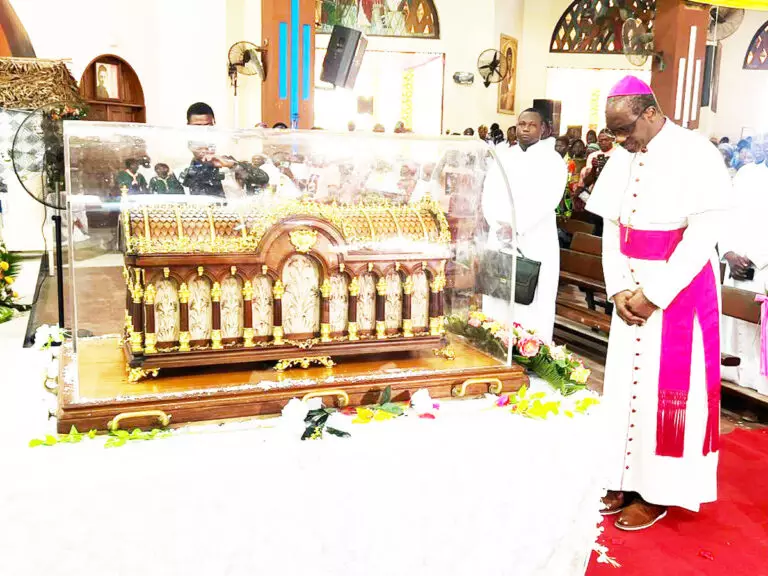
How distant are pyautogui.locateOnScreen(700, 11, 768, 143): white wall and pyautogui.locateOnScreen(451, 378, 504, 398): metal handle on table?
1450 centimetres

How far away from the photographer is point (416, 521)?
242 centimetres

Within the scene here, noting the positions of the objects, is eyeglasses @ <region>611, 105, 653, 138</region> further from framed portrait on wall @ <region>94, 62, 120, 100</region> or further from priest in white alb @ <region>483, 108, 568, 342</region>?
framed portrait on wall @ <region>94, 62, 120, 100</region>

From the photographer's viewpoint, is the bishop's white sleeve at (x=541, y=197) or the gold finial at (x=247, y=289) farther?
the bishop's white sleeve at (x=541, y=197)

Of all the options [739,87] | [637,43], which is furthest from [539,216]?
[739,87]

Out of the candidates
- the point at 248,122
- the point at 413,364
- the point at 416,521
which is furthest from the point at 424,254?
the point at 248,122

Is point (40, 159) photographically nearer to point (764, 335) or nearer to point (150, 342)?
point (150, 342)

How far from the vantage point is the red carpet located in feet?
10.5

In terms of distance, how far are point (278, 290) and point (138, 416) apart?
644 mm

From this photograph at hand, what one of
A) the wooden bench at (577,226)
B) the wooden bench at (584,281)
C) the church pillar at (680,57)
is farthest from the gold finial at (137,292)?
the wooden bench at (577,226)

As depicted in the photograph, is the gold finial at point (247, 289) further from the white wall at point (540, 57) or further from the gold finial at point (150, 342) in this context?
the white wall at point (540, 57)

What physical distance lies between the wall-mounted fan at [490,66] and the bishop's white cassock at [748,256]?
8978mm

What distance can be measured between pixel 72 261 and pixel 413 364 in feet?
4.24

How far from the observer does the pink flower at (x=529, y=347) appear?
3.10 metres

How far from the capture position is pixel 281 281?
8.79ft
